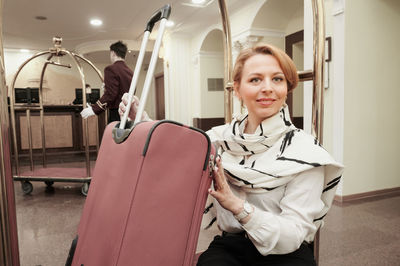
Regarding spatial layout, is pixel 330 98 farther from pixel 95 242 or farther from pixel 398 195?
pixel 95 242

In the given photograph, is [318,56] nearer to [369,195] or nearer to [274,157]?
[274,157]

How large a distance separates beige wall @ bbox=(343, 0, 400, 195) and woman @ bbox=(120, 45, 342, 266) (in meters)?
2.33

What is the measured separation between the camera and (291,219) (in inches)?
31.3

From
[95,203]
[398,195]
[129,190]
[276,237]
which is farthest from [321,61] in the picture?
[398,195]

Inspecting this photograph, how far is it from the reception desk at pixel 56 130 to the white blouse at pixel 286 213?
5.97 meters

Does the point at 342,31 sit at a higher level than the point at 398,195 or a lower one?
higher

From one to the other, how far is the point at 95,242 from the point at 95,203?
110mm

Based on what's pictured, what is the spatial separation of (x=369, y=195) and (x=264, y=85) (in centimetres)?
285

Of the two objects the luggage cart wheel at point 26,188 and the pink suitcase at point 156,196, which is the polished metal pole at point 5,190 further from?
the luggage cart wheel at point 26,188

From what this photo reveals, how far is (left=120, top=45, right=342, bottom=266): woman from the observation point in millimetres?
776

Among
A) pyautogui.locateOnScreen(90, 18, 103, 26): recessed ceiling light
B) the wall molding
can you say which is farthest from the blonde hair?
pyautogui.locateOnScreen(90, 18, 103, 26): recessed ceiling light

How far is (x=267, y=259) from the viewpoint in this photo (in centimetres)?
88

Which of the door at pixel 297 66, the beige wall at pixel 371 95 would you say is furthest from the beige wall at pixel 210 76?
the beige wall at pixel 371 95

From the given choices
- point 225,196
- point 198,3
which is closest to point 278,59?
point 225,196
